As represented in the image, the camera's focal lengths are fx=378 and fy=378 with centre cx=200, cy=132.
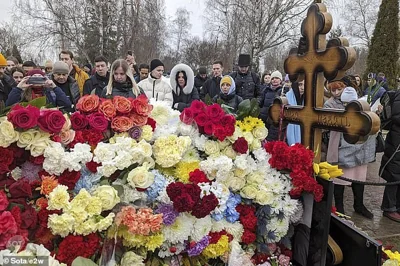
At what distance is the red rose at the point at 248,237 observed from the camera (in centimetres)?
221

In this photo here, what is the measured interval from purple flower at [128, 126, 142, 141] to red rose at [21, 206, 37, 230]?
0.69 meters

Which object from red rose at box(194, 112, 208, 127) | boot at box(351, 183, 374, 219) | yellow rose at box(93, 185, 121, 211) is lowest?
boot at box(351, 183, 374, 219)

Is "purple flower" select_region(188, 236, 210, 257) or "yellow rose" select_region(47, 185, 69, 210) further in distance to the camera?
"purple flower" select_region(188, 236, 210, 257)

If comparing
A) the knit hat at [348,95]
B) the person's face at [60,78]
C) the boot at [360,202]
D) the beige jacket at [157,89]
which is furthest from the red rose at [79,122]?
the boot at [360,202]

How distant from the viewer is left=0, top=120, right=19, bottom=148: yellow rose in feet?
6.06

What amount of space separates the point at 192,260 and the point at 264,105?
4.22m

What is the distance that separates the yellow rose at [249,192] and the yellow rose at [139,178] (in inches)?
23.3

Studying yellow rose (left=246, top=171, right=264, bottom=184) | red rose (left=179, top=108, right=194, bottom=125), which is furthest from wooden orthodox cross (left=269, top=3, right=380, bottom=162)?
red rose (left=179, top=108, right=194, bottom=125)

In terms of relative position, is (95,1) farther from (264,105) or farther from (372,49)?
(372,49)

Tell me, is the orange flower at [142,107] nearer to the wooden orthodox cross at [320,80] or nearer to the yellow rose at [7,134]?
the yellow rose at [7,134]

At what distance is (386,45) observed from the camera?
19.3 meters

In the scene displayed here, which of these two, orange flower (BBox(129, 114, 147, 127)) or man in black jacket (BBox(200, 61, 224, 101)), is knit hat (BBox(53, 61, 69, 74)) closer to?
man in black jacket (BBox(200, 61, 224, 101))

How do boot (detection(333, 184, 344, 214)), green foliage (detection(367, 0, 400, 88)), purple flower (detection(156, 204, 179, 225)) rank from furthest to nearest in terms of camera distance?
green foliage (detection(367, 0, 400, 88)) → boot (detection(333, 184, 344, 214)) → purple flower (detection(156, 204, 179, 225))

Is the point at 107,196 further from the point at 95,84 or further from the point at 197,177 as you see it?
the point at 95,84
